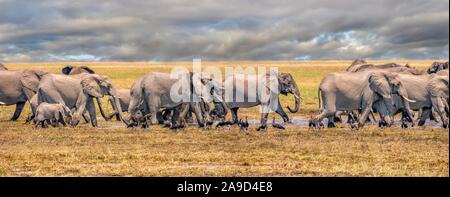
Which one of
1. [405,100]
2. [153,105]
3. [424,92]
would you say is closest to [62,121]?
[153,105]

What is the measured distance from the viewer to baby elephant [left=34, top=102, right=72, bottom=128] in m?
22.2

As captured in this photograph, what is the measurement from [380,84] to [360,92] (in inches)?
35.7

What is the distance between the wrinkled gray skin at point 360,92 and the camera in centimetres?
2281

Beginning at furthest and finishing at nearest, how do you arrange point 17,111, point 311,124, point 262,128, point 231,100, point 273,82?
point 17,111 → point 231,100 → point 273,82 → point 311,124 → point 262,128

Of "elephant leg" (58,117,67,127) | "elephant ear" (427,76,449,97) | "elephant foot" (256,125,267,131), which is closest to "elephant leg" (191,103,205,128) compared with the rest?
"elephant foot" (256,125,267,131)

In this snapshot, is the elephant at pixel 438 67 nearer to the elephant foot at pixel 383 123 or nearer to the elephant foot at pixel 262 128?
the elephant foot at pixel 383 123

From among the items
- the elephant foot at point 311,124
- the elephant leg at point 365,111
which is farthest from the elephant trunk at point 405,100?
the elephant foot at point 311,124

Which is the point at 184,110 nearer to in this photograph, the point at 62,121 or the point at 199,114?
the point at 199,114

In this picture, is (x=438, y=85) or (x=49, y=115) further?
(x=438, y=85)

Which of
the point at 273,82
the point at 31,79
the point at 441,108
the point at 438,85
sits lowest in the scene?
the point at 441,108

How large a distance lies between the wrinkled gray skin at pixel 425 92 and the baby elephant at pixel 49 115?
515 inches

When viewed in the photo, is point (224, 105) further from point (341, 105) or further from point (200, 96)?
point (341, 105)

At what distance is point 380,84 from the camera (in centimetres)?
2283
